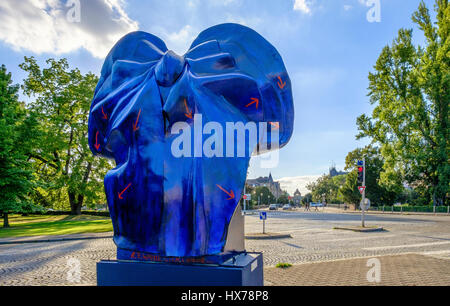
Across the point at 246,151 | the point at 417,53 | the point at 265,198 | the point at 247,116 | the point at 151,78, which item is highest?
the point at 417,53

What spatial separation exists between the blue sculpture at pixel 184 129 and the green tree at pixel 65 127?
28984mm

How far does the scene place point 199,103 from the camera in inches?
199

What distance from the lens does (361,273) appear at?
7711mm

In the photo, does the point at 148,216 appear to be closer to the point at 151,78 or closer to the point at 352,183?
the point at 151,78

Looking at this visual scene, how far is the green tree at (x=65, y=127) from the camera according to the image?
31703mm

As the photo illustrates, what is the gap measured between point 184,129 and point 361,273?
588cm

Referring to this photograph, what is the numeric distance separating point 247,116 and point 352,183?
204 feet

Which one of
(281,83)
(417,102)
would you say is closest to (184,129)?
(281,83)

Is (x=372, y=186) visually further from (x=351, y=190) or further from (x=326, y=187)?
(x=326, y=187)

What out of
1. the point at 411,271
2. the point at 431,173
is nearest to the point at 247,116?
the point at 411,271

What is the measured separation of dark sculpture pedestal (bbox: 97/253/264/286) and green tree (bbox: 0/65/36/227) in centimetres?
2179

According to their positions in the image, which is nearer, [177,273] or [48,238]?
[177,273]

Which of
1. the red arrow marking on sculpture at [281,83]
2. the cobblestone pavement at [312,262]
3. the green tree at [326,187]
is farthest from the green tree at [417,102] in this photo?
the green tree at [326,187]
